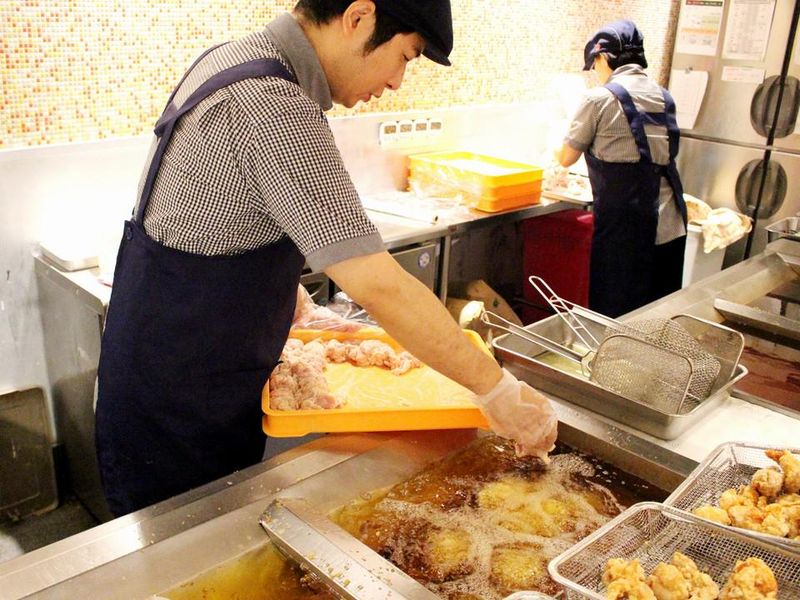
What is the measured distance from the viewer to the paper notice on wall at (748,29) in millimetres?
5066

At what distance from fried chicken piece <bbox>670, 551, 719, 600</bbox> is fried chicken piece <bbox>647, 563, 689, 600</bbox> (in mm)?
13

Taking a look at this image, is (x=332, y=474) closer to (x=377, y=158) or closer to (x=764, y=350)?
(x=764, y=350)

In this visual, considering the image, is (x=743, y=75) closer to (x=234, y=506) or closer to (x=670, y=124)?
(x=670, y=124)

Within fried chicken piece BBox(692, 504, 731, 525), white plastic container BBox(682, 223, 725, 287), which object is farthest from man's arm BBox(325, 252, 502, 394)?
white plastic container BBox(682, 223, 725, 287)

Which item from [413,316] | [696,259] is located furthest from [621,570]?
[696,259]

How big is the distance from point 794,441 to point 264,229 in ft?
4.35

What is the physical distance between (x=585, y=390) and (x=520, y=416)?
295 mm

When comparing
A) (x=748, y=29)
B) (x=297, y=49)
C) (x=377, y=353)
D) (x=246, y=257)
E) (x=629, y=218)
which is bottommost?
(x=629, y=218)

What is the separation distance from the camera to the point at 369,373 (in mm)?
2029

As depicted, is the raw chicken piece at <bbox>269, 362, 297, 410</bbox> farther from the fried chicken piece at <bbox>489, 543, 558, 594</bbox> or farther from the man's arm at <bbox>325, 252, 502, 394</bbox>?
the fried chicken piece at <bbox>489, 543, 558, 594</bbox>

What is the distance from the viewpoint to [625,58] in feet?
13.8

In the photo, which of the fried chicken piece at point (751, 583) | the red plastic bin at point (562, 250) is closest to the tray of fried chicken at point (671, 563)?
the fried chicken piece at point (751, 583)

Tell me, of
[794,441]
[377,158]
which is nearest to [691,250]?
[377,158]

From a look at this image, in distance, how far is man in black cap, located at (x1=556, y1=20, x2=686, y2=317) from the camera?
13.5ft
